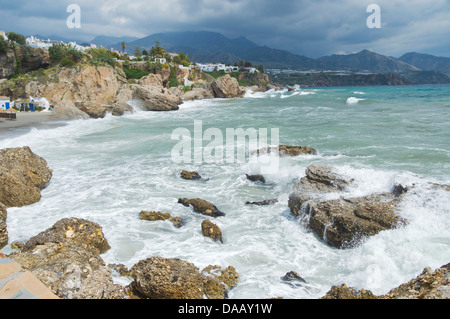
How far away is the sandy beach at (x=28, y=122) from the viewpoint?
23.5 metres

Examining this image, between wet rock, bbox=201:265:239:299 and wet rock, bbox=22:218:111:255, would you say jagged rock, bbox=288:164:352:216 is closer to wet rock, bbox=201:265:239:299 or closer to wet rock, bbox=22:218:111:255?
wet rock, bbox=201:265:239:299

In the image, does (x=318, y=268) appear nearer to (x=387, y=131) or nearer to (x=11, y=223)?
(x=11, y=223)

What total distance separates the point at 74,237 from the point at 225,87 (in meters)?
64.9

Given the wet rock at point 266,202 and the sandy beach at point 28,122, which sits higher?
the sandy beach at point 28,122

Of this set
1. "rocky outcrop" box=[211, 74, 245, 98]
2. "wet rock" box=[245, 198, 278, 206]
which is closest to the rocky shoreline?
"wet rock" box=[245, 198, 278, 206]

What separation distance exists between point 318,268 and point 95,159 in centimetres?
1294

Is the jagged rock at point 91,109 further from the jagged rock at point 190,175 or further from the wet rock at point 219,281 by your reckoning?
the wet rock at point 219,281

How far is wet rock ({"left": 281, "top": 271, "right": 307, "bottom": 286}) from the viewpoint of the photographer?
574 centimetres

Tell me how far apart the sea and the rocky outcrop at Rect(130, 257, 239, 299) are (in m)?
0.46

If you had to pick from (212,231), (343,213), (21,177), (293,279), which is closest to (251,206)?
(212,231)

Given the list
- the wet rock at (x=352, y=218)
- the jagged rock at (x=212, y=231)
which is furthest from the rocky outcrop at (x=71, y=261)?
the wet rock at (x=352, y=218)
